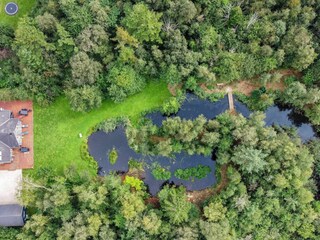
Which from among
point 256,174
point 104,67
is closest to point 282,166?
point 256,174

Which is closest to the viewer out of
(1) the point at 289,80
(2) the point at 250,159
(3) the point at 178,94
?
(2) the point at 250,159

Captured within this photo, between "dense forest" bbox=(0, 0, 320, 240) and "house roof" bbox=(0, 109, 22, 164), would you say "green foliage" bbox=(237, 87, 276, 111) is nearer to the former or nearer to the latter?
Result: "dense forest" bbox=(0, 0, 320, 240)

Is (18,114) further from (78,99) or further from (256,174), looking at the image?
(256,174)

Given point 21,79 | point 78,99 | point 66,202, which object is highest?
point 21,79

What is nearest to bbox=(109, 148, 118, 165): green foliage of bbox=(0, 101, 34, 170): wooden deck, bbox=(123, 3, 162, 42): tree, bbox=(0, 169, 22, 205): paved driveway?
bbox=(0, 101, 34, 170): wooden deck

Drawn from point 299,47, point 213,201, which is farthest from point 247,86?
point 213,201

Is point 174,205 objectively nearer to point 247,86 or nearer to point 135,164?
point 135,164

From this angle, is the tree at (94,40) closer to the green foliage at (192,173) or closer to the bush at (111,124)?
the bush at (111,124)
